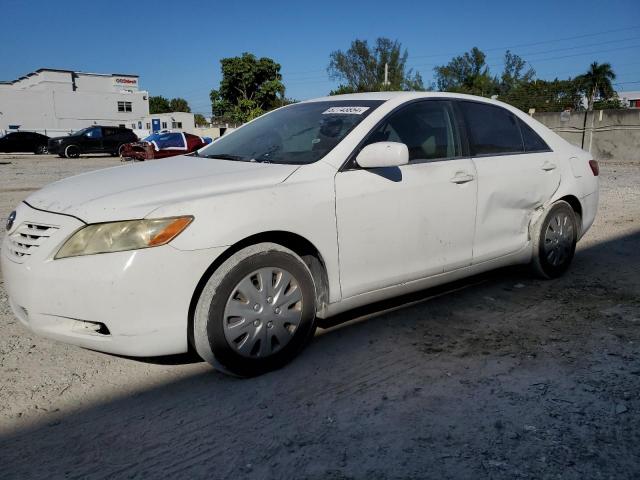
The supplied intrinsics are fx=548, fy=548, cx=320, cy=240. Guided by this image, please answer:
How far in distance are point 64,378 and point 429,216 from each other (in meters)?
2.30

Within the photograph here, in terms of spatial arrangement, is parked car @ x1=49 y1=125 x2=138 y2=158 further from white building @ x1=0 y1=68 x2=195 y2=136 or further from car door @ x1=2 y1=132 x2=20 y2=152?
white building @ x1=0 y1=68 x2=195 y2=136

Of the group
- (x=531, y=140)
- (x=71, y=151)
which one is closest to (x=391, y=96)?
(x=531, y=140)

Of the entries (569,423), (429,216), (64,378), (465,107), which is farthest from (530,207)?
(64,378)

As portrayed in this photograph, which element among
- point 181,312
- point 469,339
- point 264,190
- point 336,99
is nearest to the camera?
point 181,312

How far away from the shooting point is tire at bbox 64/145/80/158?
1041 inches

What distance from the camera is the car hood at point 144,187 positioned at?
2602 mm

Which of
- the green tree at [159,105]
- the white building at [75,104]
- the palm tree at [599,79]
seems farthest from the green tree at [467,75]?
the green tree at [159,105]

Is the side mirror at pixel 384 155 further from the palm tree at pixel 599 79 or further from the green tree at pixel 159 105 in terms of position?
the green tree at pixel 159 105

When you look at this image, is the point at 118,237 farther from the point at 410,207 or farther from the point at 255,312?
the point at 410,207

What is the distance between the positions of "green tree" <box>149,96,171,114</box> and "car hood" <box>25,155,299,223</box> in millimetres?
107535

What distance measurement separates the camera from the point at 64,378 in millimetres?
2918

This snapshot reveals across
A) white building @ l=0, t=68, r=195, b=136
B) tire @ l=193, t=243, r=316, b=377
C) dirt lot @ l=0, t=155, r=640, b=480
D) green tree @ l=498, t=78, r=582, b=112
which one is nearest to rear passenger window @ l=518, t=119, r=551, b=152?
dirt lot @ l=0, t=155, r=640, b=480

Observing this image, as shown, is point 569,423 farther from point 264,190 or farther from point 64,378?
point 64,378

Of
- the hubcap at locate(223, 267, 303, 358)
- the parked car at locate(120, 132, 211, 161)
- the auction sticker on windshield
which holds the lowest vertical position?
the hubcap at locate(223, 267, 303, 358)
